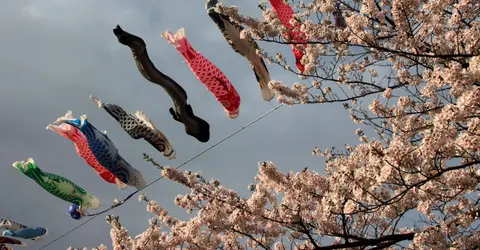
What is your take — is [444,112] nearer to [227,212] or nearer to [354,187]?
[354,187]

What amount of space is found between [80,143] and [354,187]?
849 centimetres

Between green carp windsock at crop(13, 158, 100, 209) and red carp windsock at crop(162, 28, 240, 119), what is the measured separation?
5.18m

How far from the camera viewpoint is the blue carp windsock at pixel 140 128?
10661 mm

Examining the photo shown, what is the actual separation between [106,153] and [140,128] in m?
Result: 1.02

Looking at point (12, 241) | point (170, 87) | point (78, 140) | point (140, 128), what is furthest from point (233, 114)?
point (12, 241)

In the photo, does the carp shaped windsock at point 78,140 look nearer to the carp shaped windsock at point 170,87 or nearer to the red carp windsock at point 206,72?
the carp shaped windsock at point 170,87

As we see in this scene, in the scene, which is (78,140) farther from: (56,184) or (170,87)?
(170,87)

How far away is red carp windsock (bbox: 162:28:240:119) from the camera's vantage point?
9.59m

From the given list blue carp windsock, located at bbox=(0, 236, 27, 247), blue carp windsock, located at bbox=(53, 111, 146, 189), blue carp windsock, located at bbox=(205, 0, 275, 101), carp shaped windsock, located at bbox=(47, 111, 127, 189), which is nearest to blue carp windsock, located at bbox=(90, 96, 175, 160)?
blue carp windsock, located at bbox=(53, 111, 146, 189)

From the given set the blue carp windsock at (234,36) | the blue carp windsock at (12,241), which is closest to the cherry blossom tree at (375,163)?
the blue carp windsock at (234,36)

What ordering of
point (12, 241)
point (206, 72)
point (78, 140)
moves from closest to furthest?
point (206, 72) < point (78, 140) < point (12, 241)

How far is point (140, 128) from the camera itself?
10703 millimetres

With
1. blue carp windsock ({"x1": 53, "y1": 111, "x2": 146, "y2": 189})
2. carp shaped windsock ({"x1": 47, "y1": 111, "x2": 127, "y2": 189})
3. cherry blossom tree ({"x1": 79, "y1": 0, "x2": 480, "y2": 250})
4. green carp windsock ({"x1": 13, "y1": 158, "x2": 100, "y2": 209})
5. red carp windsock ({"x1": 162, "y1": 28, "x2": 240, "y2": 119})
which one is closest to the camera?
cherry blossom tree ({"x1": 79, "y1": 0, "x2": 480, "y2": 250})

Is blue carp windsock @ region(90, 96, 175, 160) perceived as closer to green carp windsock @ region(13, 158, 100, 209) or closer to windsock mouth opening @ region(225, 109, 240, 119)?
windsock mouth opening @ region(225, 109, 240, 119)
